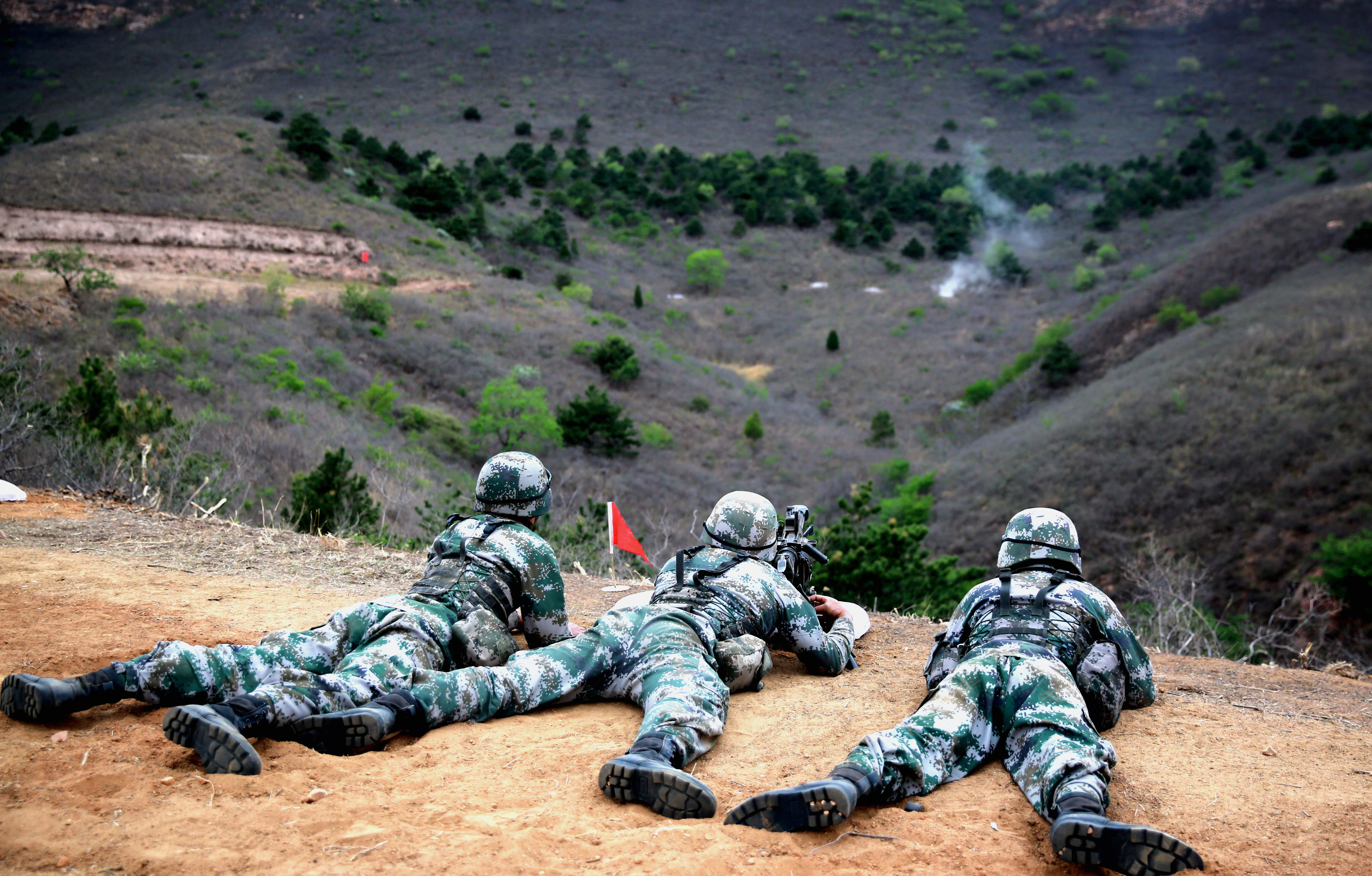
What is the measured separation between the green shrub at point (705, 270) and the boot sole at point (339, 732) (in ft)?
146

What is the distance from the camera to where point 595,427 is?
25.1 metres

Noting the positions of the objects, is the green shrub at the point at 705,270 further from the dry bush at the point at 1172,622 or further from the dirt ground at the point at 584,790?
the dirt ground at the point at 584,790

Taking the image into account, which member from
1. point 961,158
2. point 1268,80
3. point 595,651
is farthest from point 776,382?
point 1268,80

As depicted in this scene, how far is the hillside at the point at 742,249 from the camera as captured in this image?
20250mm

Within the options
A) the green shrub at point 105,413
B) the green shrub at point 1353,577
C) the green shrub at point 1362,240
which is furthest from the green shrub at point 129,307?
the green shrub at point 1362,240

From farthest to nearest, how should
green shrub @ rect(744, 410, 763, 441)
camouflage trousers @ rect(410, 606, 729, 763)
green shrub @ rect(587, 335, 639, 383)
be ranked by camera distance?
green shrub @ rect(587, 335, 639, 383) → green shrub @ rect(744, 410, 763, 441) → camouflage trousers @ rect(410, 606, 729, 763)

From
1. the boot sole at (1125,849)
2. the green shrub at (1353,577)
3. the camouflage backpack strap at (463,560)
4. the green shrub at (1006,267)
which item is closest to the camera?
the boot sole at (1125,849)

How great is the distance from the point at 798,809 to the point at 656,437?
78.8 feet

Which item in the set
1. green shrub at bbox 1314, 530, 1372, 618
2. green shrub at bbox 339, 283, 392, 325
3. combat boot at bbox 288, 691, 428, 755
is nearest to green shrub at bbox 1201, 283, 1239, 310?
green shrub at bbox 1314, 530, 1372, 618

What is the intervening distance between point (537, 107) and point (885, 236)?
28973 mm

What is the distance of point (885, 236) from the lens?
179 ft

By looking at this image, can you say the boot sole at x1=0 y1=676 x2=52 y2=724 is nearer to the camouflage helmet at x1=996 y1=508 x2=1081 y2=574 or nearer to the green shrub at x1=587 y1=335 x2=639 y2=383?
the camouflage helmet at x1=996 y1=508 x2=1081 y2=574

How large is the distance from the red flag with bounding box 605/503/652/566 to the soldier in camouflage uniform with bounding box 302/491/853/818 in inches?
119

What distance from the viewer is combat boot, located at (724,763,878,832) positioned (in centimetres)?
295
